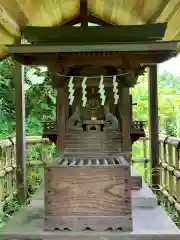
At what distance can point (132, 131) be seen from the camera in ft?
13.8

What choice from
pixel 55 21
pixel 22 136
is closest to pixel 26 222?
pixel 22 136

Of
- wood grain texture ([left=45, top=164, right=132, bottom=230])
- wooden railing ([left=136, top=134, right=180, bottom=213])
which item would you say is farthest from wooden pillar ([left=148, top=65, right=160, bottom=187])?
wood grain texture ([left=45, top=164, right=132, bottom=230])

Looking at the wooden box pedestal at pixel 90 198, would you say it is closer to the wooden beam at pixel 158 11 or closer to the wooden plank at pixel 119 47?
the wooden plank at pixel 119 47

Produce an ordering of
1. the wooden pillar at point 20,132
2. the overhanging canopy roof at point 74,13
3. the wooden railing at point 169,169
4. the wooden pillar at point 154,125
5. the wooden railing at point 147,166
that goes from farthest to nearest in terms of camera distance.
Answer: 1. the wooden pillar at point 154,125
2. the wooden pillar at point 20,132
3. the wooden railing at point 147,166
4. the wooden railing at point 169,169
5. the overhanging canopy roof at point 74,13

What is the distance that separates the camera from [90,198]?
9.59 feet

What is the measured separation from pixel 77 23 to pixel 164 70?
4.15m

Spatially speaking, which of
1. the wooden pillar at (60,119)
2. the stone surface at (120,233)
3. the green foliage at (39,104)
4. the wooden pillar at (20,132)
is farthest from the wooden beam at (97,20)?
the stone surface at (120,233)

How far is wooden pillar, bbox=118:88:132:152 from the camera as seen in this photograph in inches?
156

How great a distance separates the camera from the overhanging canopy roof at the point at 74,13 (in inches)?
178

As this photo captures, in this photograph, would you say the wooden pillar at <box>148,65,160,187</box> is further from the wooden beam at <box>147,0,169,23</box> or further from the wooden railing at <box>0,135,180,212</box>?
the wooden beam at <box>147,0,169,23</box>

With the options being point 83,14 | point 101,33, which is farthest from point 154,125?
point 101,33

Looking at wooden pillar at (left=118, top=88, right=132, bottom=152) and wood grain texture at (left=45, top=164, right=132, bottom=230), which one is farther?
wooden pillar at (left=118, top=88, right=132, bottom=152)

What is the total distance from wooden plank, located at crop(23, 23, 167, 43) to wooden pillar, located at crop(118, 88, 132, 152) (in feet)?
2.10

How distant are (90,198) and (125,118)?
4.27ft
